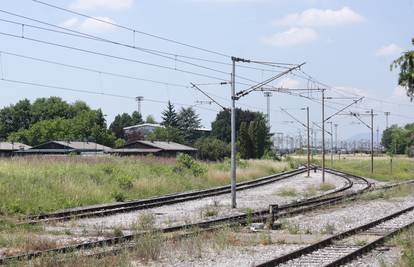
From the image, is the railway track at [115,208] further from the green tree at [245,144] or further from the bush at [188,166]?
the green tree at [245,144]

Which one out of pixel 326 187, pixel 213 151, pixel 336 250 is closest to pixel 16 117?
pixel 213 151

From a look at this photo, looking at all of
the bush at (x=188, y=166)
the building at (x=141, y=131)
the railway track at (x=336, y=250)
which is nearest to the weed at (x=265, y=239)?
the railway track at (x=336, y=250)

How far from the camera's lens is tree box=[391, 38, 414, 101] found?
2017cm

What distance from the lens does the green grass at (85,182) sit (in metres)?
26.9

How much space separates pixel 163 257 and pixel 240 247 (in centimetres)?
245

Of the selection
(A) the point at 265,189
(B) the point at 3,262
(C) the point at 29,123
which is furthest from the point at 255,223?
(C) the point at 29,123

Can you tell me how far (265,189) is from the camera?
46250 millimetres

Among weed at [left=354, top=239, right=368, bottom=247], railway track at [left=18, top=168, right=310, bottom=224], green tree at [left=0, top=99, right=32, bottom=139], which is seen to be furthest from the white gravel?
green tree at [left=0, top=99, right=32, bottom=139]

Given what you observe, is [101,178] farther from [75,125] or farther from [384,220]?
[75,125]

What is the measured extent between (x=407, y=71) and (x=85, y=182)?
18.6 metres

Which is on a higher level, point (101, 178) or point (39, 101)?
point (39, 101)

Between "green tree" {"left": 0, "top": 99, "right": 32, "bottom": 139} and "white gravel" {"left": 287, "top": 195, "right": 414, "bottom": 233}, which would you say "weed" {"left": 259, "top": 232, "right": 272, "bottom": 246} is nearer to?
"white gravel" {"left": 287, "top": 195, "right": 414, "bottom": 233}

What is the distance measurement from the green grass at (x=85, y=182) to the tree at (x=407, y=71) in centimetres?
1440

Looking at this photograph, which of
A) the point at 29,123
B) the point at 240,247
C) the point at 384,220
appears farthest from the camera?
the point at 29,123
